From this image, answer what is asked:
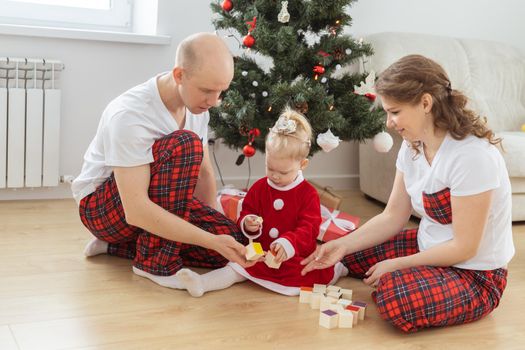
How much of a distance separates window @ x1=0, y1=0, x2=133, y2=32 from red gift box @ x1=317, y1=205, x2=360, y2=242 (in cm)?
146

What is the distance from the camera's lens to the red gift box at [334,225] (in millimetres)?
2777

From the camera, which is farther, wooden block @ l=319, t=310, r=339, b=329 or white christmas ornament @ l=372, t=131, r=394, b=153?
white christmas ornament @ l=372, t=131, r=394, b=153

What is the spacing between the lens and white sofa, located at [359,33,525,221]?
3461 millimetres

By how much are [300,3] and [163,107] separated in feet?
3.11

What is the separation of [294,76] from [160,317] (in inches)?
53.2

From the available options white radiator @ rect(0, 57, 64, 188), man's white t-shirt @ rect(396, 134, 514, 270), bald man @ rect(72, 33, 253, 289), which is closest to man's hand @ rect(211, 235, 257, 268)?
bald man @ rect(72, 33, 253, 289)

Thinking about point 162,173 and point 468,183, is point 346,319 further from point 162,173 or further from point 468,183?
point 162,173

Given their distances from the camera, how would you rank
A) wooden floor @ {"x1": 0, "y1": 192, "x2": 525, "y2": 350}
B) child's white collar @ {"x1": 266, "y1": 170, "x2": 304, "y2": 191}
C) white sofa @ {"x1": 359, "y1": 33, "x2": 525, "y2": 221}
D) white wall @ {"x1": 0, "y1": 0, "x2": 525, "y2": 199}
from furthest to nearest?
1. white sofa @ {"x1": 359, "y1": 33, "x2": 525, "y2": 221}
2. white wall @ {"x1": 0, "y1": 0, "x2": 525, "y2": 199}
3. child's white collar @ {"x1": 266, "y1": 170, "x2": 304, "y2": 191}
4. wooden floor @ {"x1": 0, "y1": 192, "x2": 525, "y2": 350}

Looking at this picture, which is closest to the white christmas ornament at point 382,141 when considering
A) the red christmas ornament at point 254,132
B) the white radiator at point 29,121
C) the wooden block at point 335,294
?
the red christmas ornament at point 254,132

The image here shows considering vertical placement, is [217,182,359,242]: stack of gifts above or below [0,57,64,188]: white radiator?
below

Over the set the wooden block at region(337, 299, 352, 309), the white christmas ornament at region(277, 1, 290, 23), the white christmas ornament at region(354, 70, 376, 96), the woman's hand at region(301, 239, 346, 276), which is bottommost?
the wooden block at region(337, 299, 352, 309)

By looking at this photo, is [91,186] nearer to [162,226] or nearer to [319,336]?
[162,226]

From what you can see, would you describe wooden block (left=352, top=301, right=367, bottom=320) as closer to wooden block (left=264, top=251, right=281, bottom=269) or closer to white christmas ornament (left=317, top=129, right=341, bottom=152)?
wooden block (left=264, top=251, right=281, bottom=269)

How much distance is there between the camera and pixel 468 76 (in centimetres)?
372
